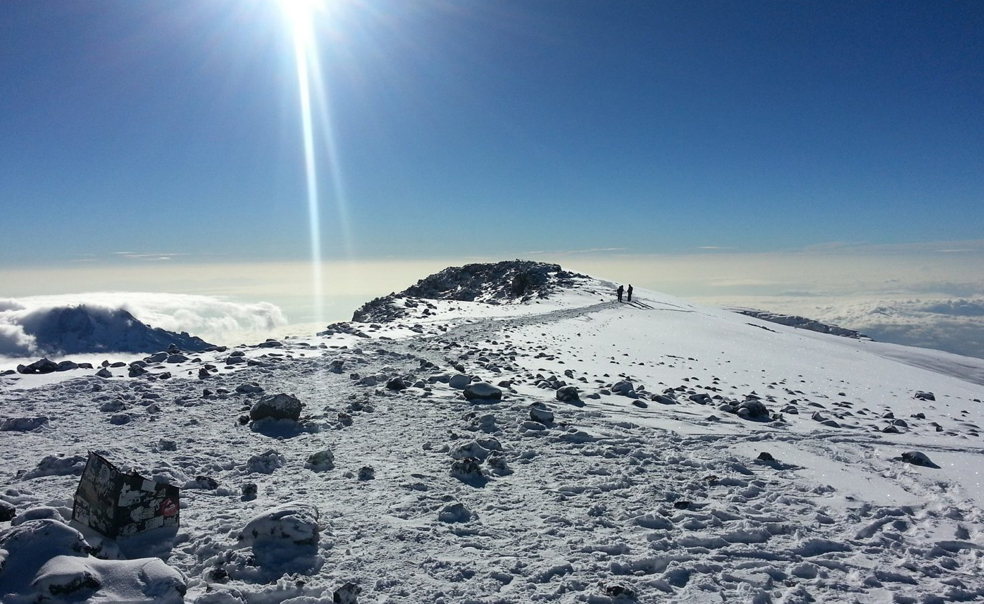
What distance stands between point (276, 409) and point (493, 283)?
5303cm

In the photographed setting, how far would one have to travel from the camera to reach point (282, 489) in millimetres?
5984

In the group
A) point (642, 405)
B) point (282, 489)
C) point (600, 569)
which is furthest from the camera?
point (642, 405)

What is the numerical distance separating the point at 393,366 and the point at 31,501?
345 inches

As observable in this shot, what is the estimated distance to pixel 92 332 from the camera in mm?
122625

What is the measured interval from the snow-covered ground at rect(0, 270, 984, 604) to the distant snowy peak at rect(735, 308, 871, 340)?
28368mm

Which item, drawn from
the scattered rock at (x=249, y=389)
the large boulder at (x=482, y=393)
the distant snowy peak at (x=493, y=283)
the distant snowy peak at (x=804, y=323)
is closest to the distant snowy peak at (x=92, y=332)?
the distant snowy peak at (x=493, y=283)

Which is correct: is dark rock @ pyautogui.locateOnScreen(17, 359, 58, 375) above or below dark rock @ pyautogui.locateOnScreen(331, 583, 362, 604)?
above

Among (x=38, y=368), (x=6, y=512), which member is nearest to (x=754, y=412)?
(x=6, y=512)

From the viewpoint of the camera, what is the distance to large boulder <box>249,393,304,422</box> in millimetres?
8297

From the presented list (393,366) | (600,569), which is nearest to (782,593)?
(600,569)

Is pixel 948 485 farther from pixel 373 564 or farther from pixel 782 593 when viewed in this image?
pixel 373 564

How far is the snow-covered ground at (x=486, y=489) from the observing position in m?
4.25

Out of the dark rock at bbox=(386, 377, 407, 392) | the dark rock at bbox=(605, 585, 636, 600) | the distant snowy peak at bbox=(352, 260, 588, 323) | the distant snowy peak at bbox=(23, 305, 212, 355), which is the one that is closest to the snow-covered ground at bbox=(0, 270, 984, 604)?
the dark rock at bbox=(605, 585, 636, 600)

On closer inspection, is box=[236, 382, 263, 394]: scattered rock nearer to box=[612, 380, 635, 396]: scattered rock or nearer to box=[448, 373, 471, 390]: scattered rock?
box=[448, 373, 471, 390]: scattered rock
